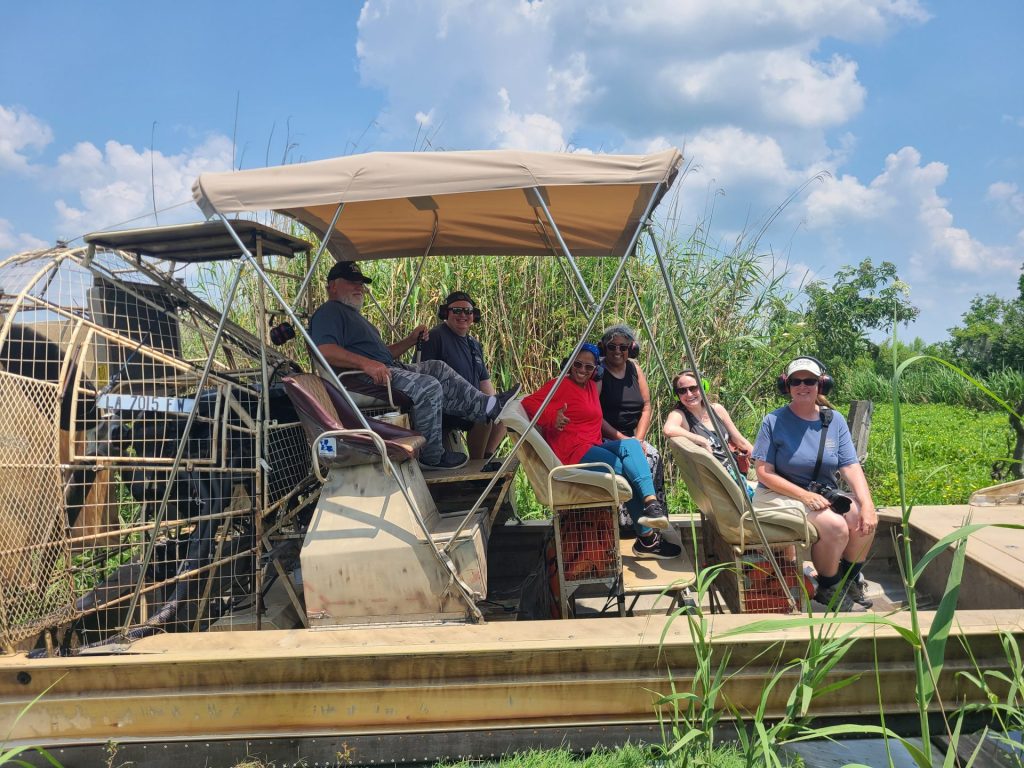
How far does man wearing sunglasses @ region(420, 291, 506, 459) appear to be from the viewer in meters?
5.36

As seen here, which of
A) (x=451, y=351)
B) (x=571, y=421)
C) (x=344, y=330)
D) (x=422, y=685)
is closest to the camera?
(x=422, y=685)

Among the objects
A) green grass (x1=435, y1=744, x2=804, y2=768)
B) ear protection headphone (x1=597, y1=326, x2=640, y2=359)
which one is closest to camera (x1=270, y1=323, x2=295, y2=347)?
ear protection headphone (x1=597, y1=326, x2=640, y2=359)

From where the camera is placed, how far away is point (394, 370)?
4504mm

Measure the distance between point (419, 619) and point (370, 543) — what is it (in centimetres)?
42

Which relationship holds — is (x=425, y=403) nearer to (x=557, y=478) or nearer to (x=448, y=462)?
(x=448, y=462)

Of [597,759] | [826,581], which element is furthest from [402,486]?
[826,581]

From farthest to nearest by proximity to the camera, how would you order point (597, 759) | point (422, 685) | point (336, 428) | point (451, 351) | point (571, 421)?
point (451, 351), point (571, 421), point (336, 428), point (422, 685), point (597, 759)

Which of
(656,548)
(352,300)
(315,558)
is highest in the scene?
(352,300)

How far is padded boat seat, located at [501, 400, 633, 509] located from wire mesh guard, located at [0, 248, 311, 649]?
3.91 ft

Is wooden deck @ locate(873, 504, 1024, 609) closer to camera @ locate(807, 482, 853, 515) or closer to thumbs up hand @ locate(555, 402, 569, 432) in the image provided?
camera @ locate(807, 482, 853, 515)

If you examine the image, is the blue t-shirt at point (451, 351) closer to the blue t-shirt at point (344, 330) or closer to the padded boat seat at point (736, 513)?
the blue t-shirt at point (344, 330)

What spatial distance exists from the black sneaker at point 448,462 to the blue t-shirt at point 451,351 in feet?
2.82

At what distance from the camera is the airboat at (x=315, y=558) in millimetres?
3277

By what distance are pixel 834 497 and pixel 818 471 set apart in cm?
18
